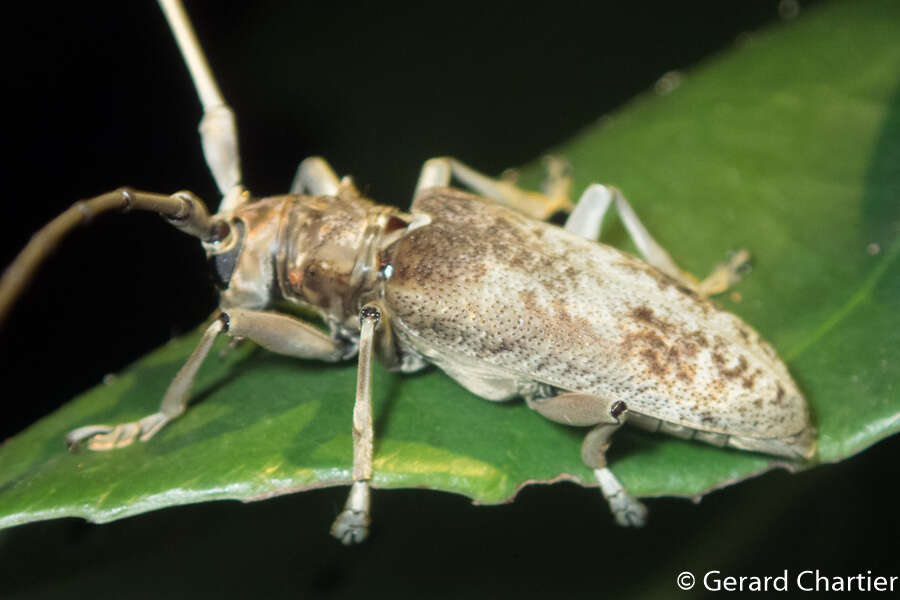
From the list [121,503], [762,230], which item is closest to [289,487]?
[121,503]

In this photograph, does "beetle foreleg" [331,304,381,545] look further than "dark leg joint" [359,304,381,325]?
No

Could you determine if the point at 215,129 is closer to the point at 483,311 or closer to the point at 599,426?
the point at 483,311

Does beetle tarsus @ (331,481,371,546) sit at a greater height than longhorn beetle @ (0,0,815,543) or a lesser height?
lesser

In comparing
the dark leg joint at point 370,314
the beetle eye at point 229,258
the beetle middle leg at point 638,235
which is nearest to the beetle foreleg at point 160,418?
the beetle eye at point 229,258

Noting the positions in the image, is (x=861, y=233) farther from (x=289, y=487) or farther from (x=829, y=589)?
(x=289, y=487)

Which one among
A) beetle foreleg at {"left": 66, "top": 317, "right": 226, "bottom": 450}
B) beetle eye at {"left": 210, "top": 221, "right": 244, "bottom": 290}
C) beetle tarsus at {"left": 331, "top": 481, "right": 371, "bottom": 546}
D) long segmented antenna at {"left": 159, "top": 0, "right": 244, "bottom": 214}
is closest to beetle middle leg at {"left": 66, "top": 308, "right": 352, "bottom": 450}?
beetle foreleg at {"left": 66, "top": 317, "right": 226, "bottom": 450}

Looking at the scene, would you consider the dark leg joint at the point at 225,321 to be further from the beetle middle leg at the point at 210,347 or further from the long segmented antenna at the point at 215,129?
the long segmented antenna at the point at 215,129

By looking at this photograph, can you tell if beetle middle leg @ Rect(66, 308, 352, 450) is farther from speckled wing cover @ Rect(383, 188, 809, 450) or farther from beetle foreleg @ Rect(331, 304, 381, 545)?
speckled wing cover @ Rect(383, 188, 809, 450)
